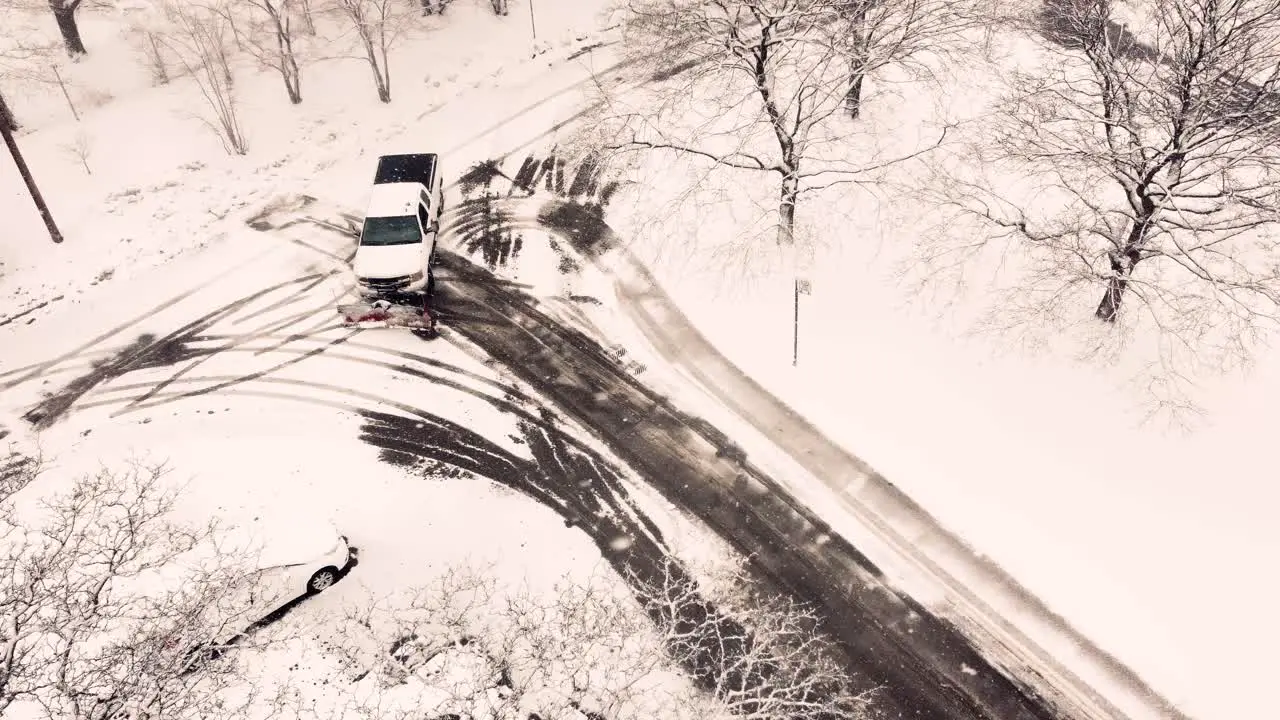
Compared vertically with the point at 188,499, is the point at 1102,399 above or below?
above

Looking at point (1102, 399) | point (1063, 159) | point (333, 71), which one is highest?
point (1063, 159)

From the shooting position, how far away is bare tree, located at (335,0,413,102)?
23672 millimetres

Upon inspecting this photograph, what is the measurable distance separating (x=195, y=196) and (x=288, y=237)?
15.0ft

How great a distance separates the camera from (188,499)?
46.0 feet

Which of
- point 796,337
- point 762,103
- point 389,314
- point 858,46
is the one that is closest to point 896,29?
point 858,46

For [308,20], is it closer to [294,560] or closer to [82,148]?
[82,148]

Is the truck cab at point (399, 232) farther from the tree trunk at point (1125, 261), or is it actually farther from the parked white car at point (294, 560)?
the tree trunk at point (1125, 261)

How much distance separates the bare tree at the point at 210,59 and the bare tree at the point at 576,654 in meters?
18.8

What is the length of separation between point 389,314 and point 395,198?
376 cm

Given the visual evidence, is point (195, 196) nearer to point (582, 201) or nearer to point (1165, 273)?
point (582, 201)

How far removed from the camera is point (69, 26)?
88.5 ft

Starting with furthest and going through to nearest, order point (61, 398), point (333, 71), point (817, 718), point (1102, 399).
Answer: point (333, 71) → point (61, 398) → point (1102, 399) → point (817, 718)

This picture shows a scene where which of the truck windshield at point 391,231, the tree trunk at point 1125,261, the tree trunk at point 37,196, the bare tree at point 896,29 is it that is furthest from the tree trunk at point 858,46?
the tree trunk at point 37,196

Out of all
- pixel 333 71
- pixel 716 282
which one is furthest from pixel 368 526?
pixel 333 71
